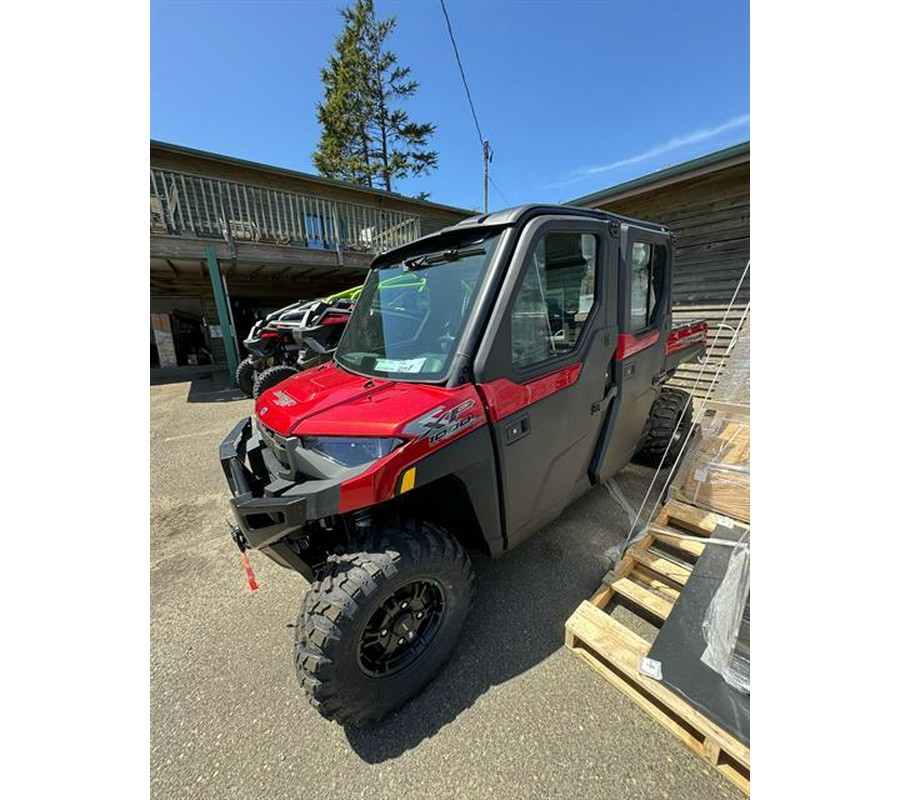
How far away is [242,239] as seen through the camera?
804 centimetres

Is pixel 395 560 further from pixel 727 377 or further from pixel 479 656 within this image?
pixel 727 377

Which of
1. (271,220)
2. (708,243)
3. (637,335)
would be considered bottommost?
(637,335)

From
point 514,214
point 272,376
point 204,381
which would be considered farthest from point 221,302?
point 514,214

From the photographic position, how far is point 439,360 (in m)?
1.70

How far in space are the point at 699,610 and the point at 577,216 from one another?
6.73 feet

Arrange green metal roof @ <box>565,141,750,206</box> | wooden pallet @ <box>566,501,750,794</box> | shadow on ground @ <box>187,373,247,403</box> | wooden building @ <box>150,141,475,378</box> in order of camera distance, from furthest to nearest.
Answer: wooden building @ <box>150,141,475,378</box> < shadow on ground @ <box>187,373,247,403</box> < green metal roof @ <box>565,141,750,206</box> < wooden pallet @ <box>566,501,750,794</box>

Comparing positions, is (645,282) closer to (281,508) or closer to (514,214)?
(514,214)

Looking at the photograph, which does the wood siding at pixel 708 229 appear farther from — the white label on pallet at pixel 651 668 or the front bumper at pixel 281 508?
the front bumper at pixel 281 508

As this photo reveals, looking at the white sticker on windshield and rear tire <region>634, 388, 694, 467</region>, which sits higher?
the white sticker on windshield

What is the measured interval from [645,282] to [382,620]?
2.68m

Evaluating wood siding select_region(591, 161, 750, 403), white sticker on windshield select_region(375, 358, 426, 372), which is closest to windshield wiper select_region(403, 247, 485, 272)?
white sticker on windshield select_region(375, 358, 426, 372)

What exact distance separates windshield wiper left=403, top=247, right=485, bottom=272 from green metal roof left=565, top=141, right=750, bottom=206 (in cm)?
387

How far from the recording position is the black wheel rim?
1.54 meters

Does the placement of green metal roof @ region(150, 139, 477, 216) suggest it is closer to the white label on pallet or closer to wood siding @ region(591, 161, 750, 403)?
wood siding @ region(591, 161, 750, 403)
